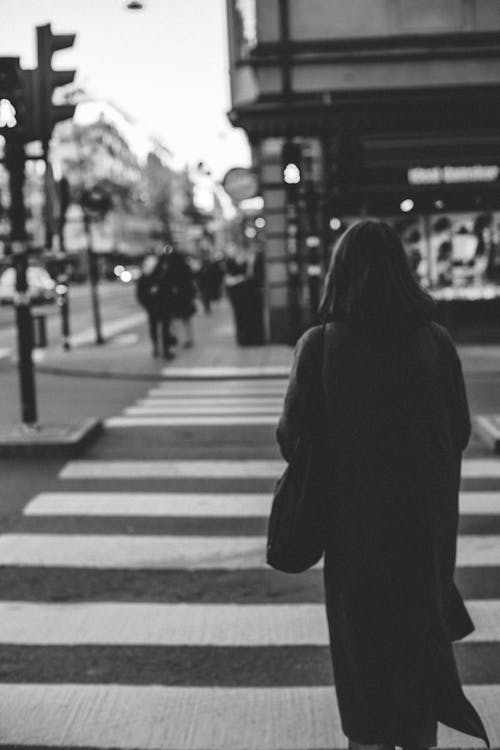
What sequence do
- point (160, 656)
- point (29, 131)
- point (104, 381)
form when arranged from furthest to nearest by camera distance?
point (104, 381), point (29, 131), point (160, 656)

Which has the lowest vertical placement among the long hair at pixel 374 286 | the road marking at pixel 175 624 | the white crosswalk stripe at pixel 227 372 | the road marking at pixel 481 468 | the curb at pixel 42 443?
the road marking at pixel 481 468

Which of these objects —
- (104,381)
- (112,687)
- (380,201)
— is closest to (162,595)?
(112,687)

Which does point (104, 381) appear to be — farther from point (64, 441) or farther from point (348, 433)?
point (348, 433)

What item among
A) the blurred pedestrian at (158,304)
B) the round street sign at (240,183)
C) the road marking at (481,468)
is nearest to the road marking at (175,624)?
the road marking at (481,468)

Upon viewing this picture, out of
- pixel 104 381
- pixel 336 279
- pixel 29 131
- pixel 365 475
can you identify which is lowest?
pixel 104 381

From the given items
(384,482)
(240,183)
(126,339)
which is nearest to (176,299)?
(240,183)

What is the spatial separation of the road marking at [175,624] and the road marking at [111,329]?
58.9ft

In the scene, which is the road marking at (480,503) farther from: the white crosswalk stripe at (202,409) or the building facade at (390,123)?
the building facade at (390,123)

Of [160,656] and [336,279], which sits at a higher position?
[336,279]

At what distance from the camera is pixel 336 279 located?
3463 mm

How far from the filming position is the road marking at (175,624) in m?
5.25

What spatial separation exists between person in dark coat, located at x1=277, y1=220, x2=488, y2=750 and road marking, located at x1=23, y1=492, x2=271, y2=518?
14.1 ft

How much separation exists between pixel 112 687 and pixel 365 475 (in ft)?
6.05

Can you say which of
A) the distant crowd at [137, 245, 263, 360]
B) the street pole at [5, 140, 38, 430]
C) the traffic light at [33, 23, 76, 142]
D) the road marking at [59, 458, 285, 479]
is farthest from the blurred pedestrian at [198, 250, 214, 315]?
the traffic light at [33, 23, 76, 142]
